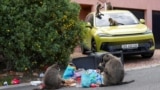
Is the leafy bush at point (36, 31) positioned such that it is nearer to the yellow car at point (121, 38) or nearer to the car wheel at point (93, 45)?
the yellow car at point (121, 38)

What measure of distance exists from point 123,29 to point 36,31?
3.33 metres

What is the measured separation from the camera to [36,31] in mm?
12125

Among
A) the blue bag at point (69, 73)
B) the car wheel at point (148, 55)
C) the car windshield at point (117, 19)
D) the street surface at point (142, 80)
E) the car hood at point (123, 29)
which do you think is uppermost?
the car windshield at point (117, 19)

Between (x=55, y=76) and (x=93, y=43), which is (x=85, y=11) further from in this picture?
(x=55, y=76)

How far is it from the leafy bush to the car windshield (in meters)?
2.72

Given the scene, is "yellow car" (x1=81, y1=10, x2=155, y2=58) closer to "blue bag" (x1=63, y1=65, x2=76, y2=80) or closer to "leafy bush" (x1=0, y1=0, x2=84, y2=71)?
"leafy bush" (x1=0, y1=0, x2=84, y2=71)

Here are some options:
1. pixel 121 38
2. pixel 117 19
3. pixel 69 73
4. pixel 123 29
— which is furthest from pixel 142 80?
pixel 117 19

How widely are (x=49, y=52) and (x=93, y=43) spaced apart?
2.75 m

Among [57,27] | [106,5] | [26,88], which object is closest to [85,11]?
[106,5]

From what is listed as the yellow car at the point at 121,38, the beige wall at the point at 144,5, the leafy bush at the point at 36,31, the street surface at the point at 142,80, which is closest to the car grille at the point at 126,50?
the yellow car at the point at 121,38

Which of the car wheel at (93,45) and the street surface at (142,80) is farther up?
the car wheel at (93,45)

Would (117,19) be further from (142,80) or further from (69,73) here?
(142,80)

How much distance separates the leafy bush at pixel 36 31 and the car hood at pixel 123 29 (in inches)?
67.5

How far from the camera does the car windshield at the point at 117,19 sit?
601 inches
